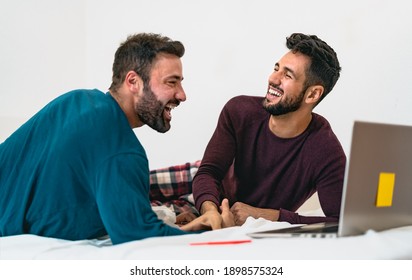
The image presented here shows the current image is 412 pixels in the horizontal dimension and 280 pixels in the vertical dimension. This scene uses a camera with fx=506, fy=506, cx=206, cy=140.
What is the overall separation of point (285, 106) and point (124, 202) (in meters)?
0.74

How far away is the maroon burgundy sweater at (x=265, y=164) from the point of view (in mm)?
1581

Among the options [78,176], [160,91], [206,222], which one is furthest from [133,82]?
[206,222]

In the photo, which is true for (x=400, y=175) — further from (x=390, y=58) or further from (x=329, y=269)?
(x=390, y=58)

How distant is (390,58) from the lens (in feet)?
5.83

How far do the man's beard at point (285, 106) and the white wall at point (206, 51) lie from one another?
0.29m

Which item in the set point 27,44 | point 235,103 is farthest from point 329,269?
point 27,44

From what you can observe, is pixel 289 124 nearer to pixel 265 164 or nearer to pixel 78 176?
pixel 265 164

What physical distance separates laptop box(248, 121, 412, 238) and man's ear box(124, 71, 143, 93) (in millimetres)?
473

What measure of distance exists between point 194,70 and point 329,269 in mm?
1356

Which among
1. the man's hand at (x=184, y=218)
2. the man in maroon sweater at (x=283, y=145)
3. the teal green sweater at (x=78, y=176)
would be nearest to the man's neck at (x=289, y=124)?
the man in maroon sweater at (x=283, y=145)

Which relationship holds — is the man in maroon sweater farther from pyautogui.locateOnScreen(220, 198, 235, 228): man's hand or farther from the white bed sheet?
the white bed sheet

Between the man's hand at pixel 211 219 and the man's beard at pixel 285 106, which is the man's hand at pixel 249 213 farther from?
the man's beard at pixel 285 106

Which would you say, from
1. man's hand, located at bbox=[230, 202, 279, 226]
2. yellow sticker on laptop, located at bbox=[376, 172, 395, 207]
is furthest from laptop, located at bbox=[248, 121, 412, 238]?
man's hand, located at bbox=[230, 202, 279, 226]

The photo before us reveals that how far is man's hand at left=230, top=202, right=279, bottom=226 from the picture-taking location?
1.50m
